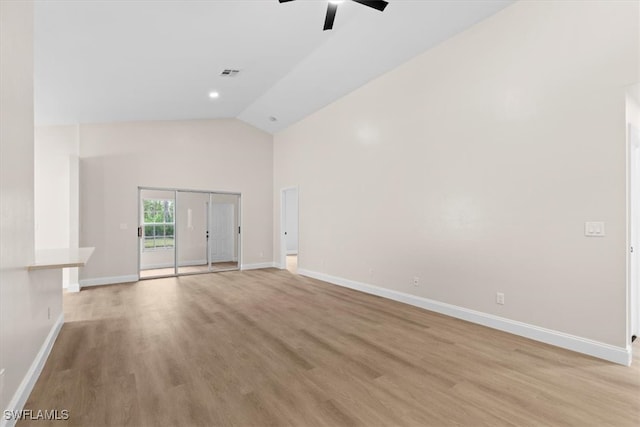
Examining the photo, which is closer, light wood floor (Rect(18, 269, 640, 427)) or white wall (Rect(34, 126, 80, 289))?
light wood floor (Rect(18, 269, 640, 427))

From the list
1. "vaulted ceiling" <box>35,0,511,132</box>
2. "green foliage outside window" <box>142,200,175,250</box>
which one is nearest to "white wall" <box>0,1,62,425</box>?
"vaulted ceiling" <box>35,0,511,132</box>

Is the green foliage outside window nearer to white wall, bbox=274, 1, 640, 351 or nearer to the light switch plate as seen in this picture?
white wall, bbox=274, 1, 640, 351

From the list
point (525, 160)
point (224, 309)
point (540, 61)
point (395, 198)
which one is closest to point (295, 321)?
point (224, 309)

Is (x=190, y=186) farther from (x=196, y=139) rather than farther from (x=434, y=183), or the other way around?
(x=434, y=183)

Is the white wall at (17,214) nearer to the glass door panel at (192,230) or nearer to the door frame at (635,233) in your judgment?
the glass door panel at (192,230)

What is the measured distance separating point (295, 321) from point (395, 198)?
245 cm

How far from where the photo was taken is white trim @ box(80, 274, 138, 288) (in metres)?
6.14

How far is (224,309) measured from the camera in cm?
450

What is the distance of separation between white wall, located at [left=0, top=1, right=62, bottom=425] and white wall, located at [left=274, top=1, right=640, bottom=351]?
4259mm

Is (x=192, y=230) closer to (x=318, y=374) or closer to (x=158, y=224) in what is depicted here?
(x=158, y=224)

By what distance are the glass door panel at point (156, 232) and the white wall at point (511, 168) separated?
4693 millimetres

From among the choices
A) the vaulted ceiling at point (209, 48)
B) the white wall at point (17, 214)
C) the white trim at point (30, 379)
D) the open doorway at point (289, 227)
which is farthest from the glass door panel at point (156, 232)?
the white wall at point (17, 214)

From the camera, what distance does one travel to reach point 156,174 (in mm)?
6953

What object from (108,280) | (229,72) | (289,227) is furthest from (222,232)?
(289,227)
